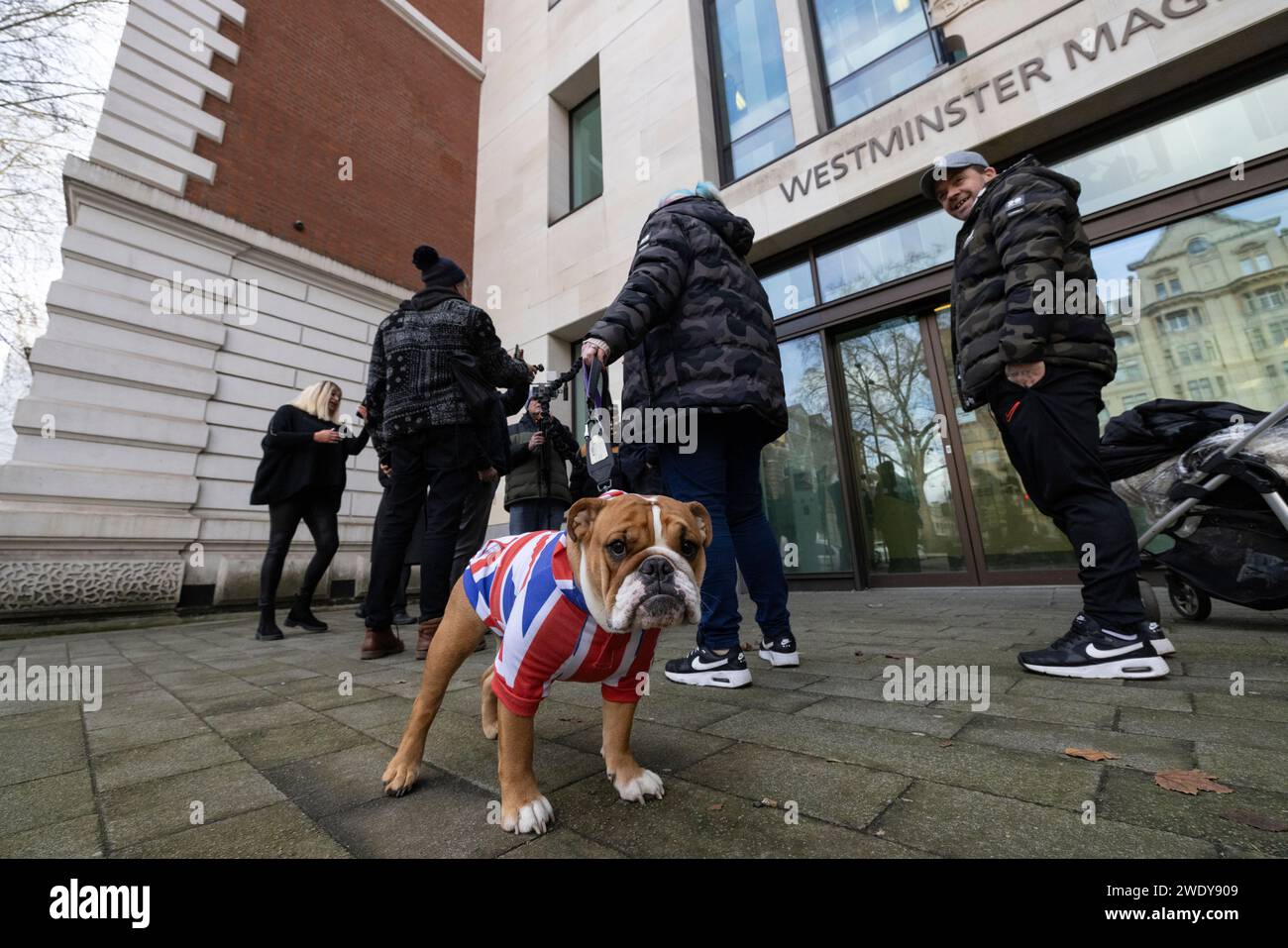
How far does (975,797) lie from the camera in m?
1.28

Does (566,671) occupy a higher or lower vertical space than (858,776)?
higher

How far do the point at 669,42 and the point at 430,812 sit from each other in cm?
1070

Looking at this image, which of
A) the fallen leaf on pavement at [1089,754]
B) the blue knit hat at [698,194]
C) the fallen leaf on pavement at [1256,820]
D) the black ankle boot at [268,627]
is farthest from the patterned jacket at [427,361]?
the fallen leaf on pavement at [1256,820]

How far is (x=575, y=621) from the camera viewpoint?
1.34 metres

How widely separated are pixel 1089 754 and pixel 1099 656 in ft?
3.56

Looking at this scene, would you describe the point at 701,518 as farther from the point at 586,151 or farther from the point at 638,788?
the point at 586,151

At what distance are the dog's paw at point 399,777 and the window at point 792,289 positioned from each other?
22.5ft

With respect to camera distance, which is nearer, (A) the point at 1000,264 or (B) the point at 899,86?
(A) the point at 1000,264

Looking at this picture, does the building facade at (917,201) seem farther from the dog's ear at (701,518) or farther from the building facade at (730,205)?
the dog's ear at (701,518)

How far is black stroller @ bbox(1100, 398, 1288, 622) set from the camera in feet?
9.20

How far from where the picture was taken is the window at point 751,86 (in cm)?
772

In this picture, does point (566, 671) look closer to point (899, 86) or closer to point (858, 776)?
point (858, 776)

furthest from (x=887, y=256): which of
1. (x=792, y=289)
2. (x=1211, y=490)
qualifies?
(x=1211, y=490)
